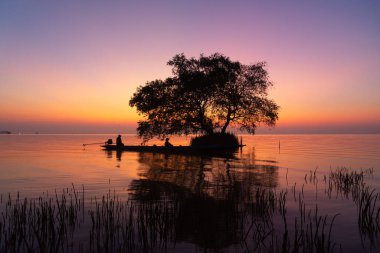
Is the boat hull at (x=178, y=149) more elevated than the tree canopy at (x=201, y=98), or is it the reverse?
the tree canopy at (x=201, y=98)

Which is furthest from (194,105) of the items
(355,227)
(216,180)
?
(355,227)

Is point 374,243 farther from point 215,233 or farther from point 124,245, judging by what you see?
point 124,245

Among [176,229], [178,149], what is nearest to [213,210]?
[176,229]

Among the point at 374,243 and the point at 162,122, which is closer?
the point at 374,243

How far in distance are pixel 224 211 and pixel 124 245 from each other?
5045mm

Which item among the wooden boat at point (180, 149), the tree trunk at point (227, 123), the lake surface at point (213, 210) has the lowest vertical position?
the lake surface at point (213, 210)

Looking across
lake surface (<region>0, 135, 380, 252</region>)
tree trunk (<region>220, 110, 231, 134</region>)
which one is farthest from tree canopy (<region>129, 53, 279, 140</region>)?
lake surface (<region>0, 135, 380, 252</region>)

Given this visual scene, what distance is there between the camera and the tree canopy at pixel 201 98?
48656 mm

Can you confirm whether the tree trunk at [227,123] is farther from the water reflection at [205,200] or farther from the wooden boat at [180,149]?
the water reflection at [205,200]

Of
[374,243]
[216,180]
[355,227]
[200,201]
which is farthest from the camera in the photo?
[216,180]

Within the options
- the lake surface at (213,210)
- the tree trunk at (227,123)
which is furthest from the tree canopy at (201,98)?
the lake surface at (213,210)

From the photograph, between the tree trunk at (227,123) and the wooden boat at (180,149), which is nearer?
the wooden boat at (180,149)

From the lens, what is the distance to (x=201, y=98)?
163 ft

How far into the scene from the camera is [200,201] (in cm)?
1441
